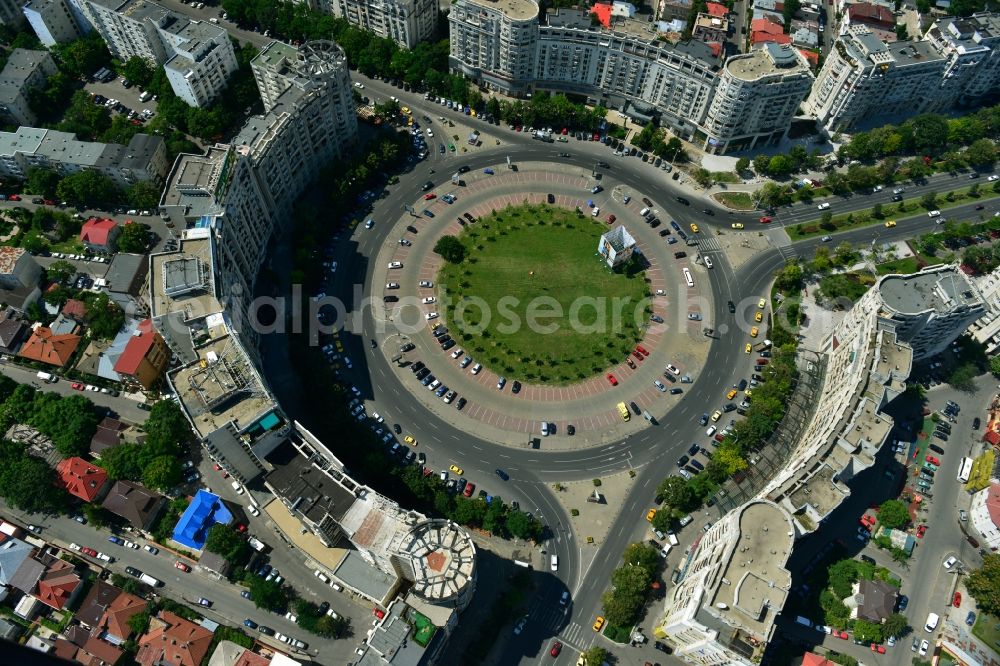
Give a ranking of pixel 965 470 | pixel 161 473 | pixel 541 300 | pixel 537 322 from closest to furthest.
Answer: pixel 161 473
pixel 965 470
pixel 537 322
pixel 541 300

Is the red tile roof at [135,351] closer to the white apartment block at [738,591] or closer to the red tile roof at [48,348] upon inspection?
the red tile roof at [48,348]

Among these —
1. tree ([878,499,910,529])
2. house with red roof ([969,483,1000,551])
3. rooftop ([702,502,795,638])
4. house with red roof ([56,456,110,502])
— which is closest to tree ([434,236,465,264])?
house with red roof ([56,456,110,502])

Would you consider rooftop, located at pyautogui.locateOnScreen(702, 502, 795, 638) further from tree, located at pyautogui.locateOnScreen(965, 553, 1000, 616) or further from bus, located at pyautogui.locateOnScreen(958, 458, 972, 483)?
bus, located at pyautogui.locateOnScreen(958, 458, 972, 483)

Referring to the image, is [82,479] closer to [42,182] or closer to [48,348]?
[48,348]

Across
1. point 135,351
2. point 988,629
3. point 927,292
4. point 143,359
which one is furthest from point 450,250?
point 988,629

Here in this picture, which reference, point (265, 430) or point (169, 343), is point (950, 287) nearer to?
point (265, 430)

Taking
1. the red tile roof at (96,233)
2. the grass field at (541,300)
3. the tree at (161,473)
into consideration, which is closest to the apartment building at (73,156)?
the red tile roof at (96,233)
